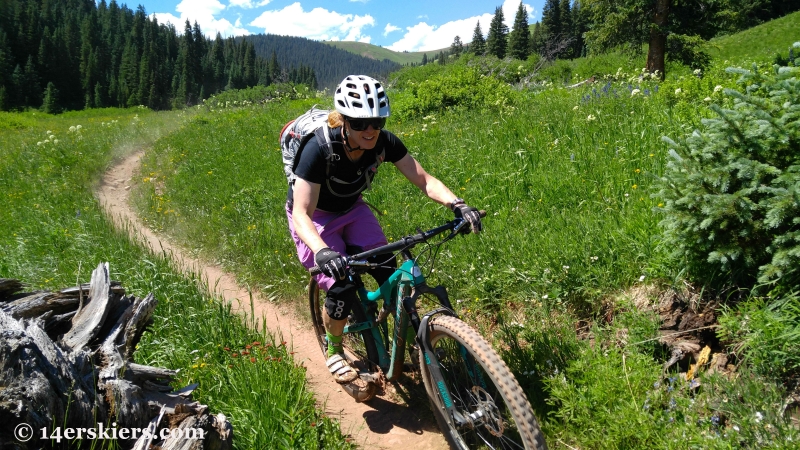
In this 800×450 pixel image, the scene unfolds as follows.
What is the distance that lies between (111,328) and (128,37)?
129m

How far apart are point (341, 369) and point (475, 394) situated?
142 centimetres

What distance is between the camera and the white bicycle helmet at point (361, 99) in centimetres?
360

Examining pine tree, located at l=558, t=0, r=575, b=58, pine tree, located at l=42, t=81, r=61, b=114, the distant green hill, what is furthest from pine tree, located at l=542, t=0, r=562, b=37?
pine tree, located at l=42, t=81, r=61, b=114

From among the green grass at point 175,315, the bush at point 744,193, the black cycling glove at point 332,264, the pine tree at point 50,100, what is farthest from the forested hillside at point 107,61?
the bush at point 744,193

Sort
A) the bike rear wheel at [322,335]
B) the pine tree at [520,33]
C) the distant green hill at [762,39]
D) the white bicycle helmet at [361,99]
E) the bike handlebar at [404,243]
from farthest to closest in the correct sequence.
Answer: the pine tree at [520,33], the distant green hill at [762,39], the bike rear wheel at [322,335], the white bicycle helmet at [361,99], the bike handlebar at [404,243]

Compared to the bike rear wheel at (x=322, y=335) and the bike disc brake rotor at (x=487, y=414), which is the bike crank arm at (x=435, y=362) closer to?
the bike disc brake rotor at (x=487, y=414)

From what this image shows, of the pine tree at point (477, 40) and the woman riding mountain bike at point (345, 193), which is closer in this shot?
the woman riding mountain bike at point (345, 193)

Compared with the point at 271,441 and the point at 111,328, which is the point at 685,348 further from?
the point at 111,328

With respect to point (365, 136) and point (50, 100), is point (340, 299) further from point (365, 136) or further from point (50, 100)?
point (50, 100)

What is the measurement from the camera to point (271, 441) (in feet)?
11.9

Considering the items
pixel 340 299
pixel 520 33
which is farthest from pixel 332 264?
pixel 520 33

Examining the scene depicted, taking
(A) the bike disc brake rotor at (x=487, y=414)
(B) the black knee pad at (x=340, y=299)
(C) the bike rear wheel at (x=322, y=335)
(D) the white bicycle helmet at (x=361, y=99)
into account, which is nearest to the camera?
(A) the bike disc brake rotor at (x=487, y=414)

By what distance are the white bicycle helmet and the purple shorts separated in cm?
114

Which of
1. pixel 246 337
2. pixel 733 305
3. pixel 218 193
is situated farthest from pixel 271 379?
pixel 218 193
